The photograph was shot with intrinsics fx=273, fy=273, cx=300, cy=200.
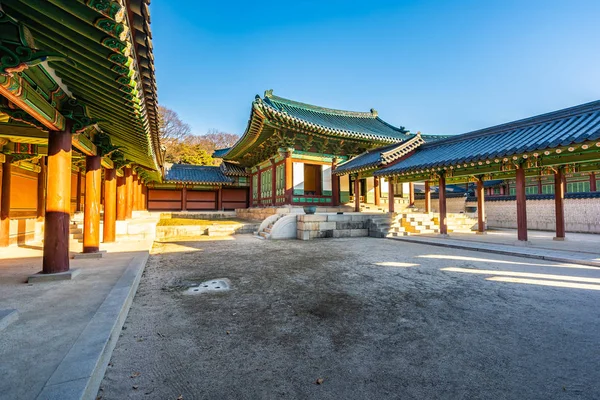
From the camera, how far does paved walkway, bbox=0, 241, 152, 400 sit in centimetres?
173

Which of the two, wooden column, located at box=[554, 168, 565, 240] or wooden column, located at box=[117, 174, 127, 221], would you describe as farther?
wooden column, located at box=[117, 174, 127, 221]

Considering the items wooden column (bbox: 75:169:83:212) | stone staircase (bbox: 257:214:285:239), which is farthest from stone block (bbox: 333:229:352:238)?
wooden column (bbox: 75:169:83:212)

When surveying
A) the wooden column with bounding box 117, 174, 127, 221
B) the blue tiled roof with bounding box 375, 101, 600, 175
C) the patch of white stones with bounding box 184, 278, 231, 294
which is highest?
the blue tiled roof with bounding box 375, 101, 600, 175

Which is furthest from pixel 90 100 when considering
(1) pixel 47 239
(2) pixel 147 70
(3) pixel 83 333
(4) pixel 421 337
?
(4) pixel 421 337

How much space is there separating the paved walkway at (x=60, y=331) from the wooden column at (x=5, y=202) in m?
3.78

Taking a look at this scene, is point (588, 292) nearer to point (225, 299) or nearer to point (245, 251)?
point (225, 299)

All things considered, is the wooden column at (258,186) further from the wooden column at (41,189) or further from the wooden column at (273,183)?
the wooden column at (41,189)

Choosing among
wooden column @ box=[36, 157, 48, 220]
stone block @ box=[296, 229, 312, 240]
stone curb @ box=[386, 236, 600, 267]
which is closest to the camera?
stone curb @ box=[386, 236, 600, 267]

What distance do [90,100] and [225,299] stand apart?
3915mm

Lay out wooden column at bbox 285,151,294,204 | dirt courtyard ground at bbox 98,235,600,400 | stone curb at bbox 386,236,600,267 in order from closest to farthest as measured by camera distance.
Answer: dirt courtyard ground at bbox 98,235,600,400 < stone curb at bbox 386,236,600,267 < wooden column at bbox 285,151,294,204

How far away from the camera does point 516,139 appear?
8555 mm

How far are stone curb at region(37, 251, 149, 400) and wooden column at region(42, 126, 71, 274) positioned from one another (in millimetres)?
1803

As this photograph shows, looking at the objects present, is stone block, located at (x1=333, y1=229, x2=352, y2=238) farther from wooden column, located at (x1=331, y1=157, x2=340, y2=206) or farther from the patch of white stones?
the patch of white stones

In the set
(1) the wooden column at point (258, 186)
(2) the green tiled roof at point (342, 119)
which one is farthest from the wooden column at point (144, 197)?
(2) the green tiled roof at point (342, 119)
